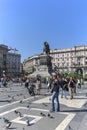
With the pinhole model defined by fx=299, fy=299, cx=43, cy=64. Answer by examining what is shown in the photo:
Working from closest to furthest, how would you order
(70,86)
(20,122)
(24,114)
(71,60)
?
(20,122) < (24,114) < (70,86) < (71,60)

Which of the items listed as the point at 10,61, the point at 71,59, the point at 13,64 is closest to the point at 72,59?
the point at 71,59

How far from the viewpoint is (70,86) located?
20.0 metres

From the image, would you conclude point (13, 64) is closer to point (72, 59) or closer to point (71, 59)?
point (71, 59)

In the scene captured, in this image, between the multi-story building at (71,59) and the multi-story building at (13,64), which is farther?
the multi-story building at (13,64)

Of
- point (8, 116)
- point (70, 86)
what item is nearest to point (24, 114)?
point (8, 116)

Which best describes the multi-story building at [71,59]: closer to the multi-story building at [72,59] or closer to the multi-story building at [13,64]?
the multi-story building at [72,59]

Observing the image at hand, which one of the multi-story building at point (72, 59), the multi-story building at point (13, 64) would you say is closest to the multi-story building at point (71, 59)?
the multi-story building at point (72, 59)

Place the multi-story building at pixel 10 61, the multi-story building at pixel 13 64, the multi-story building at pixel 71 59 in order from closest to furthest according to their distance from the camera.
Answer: the multi-story building at pixel 71 59
the multi-story building at pixel 10 61
the multi-story building at pixel 13 64

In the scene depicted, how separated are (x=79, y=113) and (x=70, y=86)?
6975 millimetres

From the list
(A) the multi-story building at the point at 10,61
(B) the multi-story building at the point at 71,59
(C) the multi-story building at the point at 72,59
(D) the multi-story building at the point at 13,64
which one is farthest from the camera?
(D) the multi-story building at the point at 13,64

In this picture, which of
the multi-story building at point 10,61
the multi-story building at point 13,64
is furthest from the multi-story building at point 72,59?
the multi-story building at point 13,64

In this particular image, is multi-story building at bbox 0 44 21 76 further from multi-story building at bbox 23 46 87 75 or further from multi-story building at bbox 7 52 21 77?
multi-story building at bbox 23 46 87 75

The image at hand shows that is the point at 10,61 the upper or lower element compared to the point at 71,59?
upper

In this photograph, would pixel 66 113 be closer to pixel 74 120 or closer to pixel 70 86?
pixel 74 120
